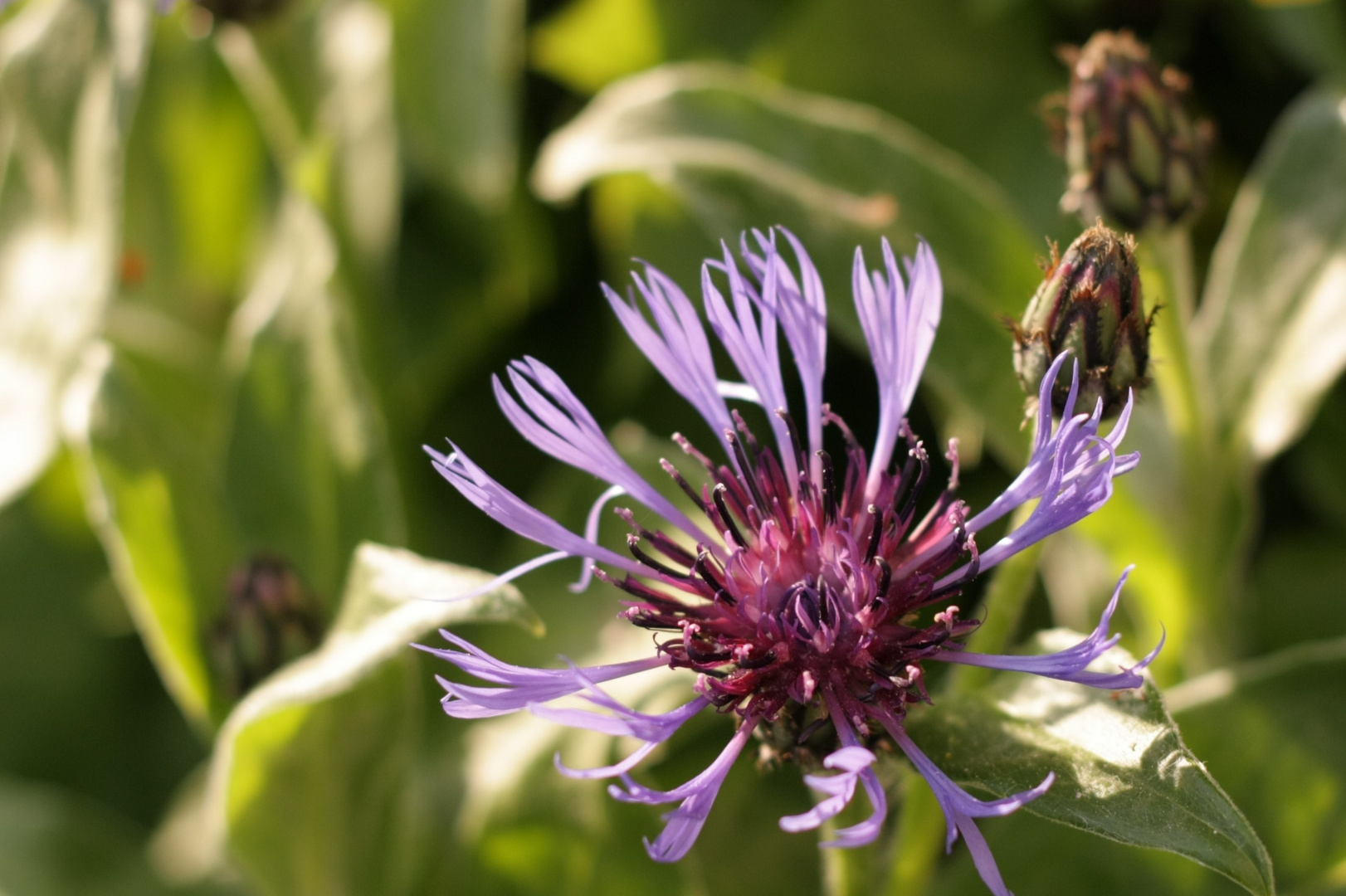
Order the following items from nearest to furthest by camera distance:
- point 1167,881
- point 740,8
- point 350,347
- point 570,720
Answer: point 570,720 < point 1167,881 < point 350,347 < point 740,8

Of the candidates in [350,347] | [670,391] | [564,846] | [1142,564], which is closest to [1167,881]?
[1142,564]

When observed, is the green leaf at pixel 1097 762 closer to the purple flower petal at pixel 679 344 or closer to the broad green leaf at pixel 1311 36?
the purple flower petal at pixel 679 344

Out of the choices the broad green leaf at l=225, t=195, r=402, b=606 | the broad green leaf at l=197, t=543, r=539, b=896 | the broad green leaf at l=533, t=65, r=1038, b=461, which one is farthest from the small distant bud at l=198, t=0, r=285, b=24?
the broad green leaf at l=197, t=543, r=539, b=896

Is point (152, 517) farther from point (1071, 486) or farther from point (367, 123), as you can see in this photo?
point (1071, 486)

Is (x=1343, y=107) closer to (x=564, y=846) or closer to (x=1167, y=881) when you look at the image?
(x=1167, y=881)

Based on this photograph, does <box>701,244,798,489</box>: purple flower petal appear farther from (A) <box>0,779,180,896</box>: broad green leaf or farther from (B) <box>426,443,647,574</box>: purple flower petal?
(A) <box>0,779,180,896</box>: broad green leaf

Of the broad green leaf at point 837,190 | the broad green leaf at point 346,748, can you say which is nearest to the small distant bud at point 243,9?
the broad green leaf at point 837,190
